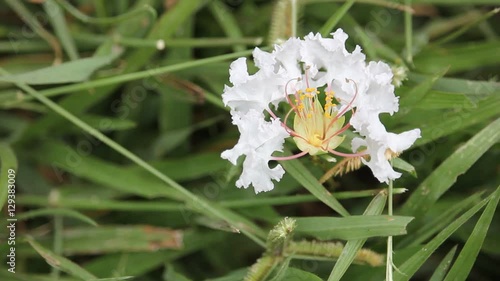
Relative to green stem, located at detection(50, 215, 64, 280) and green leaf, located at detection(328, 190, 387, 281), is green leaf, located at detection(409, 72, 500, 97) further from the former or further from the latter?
green stem, located at detection(50, 215, 64, 280)

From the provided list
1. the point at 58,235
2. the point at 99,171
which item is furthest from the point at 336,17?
the point at 58,235

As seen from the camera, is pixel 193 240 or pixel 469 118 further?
pixel 193 240

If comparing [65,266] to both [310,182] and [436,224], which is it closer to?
[310,182]

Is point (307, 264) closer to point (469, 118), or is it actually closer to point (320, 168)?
point (320, 168)

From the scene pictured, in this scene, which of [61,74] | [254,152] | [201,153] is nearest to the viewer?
[254,152]

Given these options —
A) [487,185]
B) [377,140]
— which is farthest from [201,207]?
[487,185]

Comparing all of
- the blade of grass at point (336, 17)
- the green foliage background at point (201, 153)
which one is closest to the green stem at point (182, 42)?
the green foliage background at point (201, 153)
